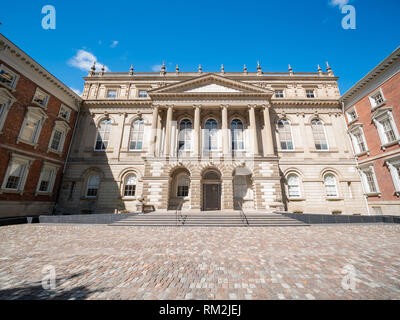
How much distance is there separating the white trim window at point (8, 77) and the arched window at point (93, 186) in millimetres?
10180

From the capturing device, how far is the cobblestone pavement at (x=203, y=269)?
11.0 ft

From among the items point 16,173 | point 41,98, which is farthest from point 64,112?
point 16,173

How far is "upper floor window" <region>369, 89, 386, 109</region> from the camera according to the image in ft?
50.3

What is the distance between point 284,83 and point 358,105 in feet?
28.2

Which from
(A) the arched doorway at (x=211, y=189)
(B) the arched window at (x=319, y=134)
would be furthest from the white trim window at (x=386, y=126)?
(A) the arched doorway at (x=211, y=189)

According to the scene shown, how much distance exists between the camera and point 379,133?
50.7 ft

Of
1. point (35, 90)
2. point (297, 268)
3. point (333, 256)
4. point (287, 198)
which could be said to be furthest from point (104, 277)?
point (35, 90)

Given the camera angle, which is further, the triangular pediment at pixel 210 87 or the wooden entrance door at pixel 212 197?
the triangular pediment at pixel 210 87

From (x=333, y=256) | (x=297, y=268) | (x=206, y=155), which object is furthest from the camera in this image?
(x=206, y=155)

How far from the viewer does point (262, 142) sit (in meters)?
19.3

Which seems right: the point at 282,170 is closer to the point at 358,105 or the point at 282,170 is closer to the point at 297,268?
the point at 358,105

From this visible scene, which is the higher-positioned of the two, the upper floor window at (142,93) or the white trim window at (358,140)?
the upper floor window at (142,93)

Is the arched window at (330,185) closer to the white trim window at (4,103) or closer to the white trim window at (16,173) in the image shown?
the white trim window at (16,173)

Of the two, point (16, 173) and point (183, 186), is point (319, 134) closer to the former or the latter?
point (183, 186)
